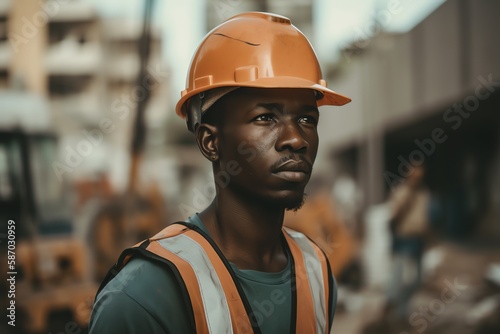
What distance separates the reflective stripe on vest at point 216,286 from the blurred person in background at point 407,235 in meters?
4.01

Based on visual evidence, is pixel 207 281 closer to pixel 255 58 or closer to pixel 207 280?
pixel 207 280

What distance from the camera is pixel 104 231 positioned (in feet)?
16.5

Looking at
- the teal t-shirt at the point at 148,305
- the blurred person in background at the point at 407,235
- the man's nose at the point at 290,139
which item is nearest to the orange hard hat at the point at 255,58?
the man's nose at the point at 290,139

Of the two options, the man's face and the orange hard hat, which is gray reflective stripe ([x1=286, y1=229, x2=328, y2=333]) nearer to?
the man's face

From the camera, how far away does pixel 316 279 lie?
1600 mm

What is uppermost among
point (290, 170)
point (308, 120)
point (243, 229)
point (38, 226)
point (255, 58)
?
point (255, 58)

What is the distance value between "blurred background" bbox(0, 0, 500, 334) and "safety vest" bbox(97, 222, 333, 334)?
3571mm

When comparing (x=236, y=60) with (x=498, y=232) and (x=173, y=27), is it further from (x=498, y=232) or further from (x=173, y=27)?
(x=498, y=232)

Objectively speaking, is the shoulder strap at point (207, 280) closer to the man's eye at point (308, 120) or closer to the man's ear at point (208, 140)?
the man's ear at point (208, 140)

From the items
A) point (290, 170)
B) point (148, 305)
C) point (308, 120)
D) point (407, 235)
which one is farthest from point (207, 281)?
point (407, 235)

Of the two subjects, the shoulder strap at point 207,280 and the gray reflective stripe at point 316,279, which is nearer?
the shoulder strap at point 207,280

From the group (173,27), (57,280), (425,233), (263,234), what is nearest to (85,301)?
(57,280)

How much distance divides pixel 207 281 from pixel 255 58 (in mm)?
573

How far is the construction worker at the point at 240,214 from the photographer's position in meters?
1.30
